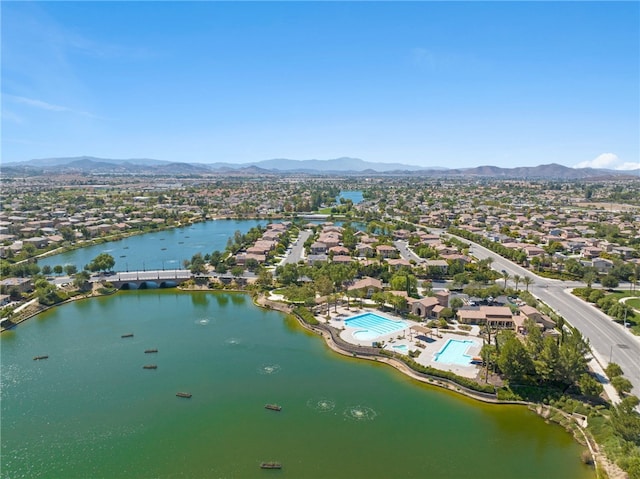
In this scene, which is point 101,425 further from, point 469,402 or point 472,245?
point 472,245

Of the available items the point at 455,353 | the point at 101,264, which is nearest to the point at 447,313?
the point at 455,353

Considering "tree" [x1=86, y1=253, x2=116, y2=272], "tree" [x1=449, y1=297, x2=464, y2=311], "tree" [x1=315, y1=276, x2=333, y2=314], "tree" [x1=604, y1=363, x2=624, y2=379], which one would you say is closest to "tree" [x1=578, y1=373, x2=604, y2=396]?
"tree" [x1=604, y1=363, x2=624, y2=379]

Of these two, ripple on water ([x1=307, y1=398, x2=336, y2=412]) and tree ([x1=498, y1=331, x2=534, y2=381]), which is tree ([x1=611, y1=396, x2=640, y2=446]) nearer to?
tree ([x1=498, y1=331, x2=534, y2=381])

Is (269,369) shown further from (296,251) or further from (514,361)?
(296,251)

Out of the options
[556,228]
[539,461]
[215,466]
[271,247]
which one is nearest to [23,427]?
[215,466]

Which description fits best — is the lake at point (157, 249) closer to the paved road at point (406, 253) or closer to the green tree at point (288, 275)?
the green tree at point (288, 275)
